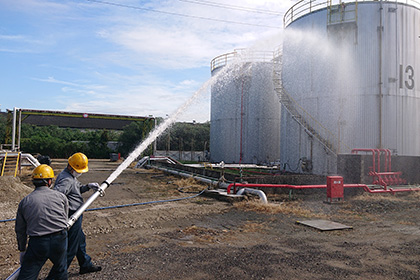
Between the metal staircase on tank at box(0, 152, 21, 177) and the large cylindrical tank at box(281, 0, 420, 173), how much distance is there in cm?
1738

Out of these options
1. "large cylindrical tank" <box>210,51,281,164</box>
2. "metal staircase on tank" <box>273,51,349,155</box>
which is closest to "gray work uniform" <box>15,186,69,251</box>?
"metal staircase on tank" <box>273,51,349,155</box>

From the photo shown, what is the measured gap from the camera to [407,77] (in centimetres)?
1745

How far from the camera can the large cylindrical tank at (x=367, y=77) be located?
56.2ft

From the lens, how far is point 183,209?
10.1 meters

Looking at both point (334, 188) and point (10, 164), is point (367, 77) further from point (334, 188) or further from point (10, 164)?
point (10, 164)

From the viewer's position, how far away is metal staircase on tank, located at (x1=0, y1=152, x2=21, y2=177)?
18.7 metres

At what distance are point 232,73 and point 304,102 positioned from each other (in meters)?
12.9

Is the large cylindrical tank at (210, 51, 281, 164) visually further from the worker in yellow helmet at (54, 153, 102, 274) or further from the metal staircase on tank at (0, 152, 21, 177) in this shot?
the worker in yellow helmet at (54, 153, 102, 274)

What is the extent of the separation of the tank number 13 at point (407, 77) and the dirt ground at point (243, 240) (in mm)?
8400

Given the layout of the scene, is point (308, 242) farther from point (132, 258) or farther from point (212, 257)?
point (132, 258)

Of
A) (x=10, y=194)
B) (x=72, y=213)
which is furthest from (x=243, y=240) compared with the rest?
(x=10, y=194)

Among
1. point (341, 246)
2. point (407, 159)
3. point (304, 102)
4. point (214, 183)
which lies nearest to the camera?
point (341, 246)

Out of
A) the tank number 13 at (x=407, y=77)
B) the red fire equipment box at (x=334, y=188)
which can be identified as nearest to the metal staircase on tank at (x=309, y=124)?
the tank number 13 at (x=407, y=77)

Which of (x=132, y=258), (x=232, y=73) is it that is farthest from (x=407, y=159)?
(x=232, y=73)
